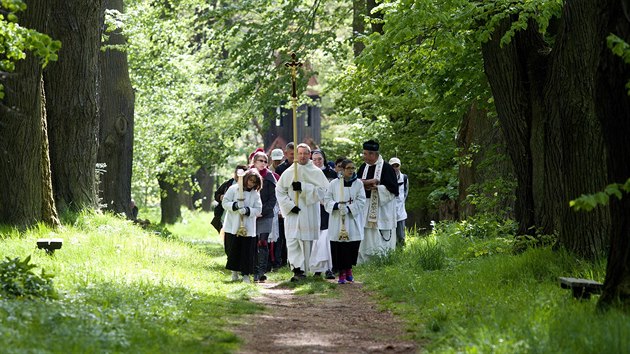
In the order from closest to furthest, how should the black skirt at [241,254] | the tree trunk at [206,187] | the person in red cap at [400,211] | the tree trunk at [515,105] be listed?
1. the tree trunk at [515,105]
2. the black skirt at [241,254]
3. the person in red cap at [400,211]
4. the tree trunk at [206,187]

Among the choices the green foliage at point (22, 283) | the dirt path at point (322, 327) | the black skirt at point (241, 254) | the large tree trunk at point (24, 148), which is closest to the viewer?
the dirt path at point (322, 327)

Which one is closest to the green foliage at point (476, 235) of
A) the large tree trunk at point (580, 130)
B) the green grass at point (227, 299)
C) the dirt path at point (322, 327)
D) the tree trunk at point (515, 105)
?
the green grass at point (227, 299)

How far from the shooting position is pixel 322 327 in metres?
10.8

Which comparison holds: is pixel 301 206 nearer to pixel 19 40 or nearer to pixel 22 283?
pixel 22 283

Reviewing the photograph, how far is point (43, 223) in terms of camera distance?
15.5 m

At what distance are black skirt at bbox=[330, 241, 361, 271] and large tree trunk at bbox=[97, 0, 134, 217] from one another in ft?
26.4

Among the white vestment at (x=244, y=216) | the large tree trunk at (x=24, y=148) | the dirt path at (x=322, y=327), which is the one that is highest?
the large tree trunk at (x=24, y=148)

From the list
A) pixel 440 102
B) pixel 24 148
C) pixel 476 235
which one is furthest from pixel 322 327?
pixel 440 102

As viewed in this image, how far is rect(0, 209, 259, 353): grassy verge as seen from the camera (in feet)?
27.5

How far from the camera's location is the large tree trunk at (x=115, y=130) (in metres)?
23.5

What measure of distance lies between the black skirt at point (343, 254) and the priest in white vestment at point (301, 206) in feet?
1.16

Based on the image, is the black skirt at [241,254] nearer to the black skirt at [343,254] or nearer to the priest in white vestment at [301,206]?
the priest in white vestment at [301,206]

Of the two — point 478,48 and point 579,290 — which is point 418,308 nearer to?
point 579,290

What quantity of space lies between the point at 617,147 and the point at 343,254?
784cm
